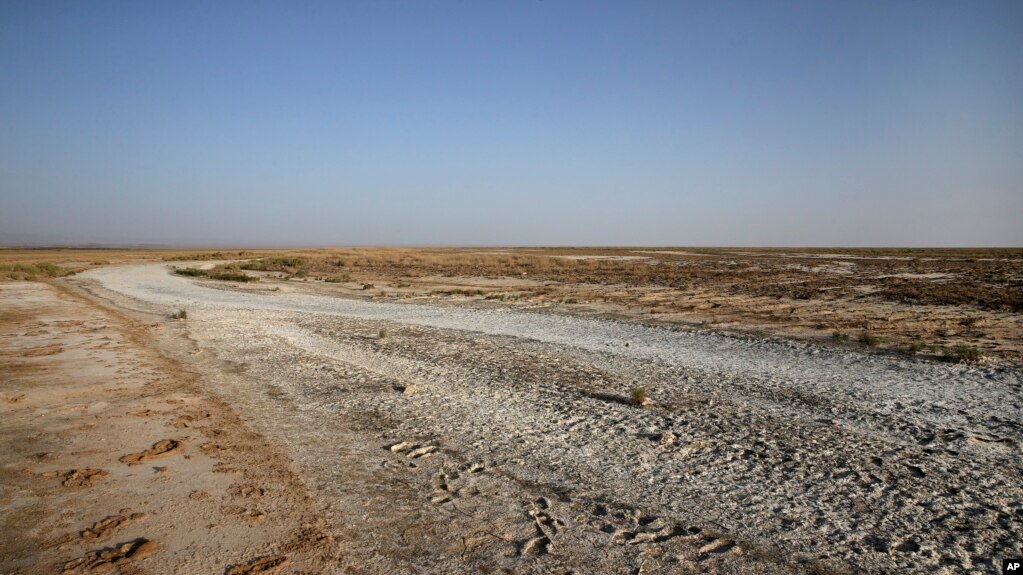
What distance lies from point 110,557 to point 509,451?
3.37 meters

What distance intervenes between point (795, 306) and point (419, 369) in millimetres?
14951

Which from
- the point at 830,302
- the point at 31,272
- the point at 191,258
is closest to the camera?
the point at 830,302

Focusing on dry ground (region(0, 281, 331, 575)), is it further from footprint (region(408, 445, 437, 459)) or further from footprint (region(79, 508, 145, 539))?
footprint (region(408, 445, 437, 459))

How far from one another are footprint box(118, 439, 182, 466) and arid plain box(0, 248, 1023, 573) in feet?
0.10

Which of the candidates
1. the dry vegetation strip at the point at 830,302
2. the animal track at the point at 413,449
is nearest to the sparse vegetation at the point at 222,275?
the dry vegetation strip at the point at 830,302

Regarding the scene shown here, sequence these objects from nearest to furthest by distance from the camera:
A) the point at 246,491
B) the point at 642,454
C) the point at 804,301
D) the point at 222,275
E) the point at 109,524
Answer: the point at 109,524, the point at 246,491, the point at 642,454, the point at 804,301, the point at 222,275

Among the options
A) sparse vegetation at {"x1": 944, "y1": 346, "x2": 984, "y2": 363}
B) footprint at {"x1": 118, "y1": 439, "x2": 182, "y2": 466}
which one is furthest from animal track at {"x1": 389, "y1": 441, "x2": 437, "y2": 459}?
sparse vegetation at {"x1": 944, "y1": 346, "x2": 984, "y2": 363}

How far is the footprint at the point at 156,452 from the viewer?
217 inches

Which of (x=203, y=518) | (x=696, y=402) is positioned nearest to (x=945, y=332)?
(x=696, y=402)

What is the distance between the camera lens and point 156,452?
5727 millimetres

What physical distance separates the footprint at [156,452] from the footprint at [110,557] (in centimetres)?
172

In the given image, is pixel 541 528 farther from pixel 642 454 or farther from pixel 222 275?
pixel 222 275

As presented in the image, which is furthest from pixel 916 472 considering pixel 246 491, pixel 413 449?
pixel 246 491

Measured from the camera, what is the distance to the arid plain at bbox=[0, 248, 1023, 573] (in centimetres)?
403
